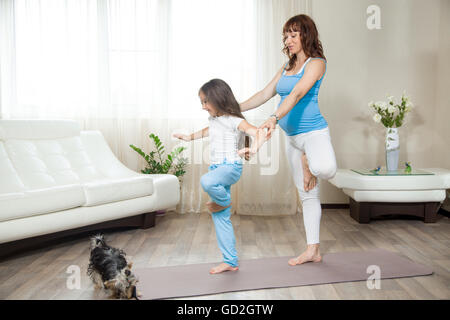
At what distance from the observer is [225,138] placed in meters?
2.28

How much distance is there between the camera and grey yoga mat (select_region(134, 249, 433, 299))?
84.3 inches

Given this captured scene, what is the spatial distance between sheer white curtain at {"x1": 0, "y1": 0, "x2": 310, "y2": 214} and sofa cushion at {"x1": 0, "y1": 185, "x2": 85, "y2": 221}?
4.56ft

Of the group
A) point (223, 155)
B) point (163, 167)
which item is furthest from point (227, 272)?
point (163, 167)

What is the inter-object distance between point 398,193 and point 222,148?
6.41ft

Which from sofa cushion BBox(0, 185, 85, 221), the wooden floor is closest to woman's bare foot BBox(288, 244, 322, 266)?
the wooden floor

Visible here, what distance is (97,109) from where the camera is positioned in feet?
13.9

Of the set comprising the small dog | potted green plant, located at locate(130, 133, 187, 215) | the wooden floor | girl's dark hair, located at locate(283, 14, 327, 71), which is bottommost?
the wooden floor

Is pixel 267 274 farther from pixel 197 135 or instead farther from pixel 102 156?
pixel 102 156

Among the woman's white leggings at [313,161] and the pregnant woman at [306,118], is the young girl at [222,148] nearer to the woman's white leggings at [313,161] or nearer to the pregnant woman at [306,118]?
the pregnant woman at [306,118]

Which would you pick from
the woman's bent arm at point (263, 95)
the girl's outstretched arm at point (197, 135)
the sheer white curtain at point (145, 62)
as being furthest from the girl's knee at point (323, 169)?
the sheer white curtain at point (145, 62)

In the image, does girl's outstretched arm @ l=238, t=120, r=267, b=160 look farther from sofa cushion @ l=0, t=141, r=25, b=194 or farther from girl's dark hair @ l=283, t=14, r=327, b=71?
sofa cushion @ l=0, t=141, r=25, b=194

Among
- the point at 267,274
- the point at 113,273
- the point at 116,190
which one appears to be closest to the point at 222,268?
the point at 267,274

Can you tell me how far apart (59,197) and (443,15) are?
3797 millimetres
